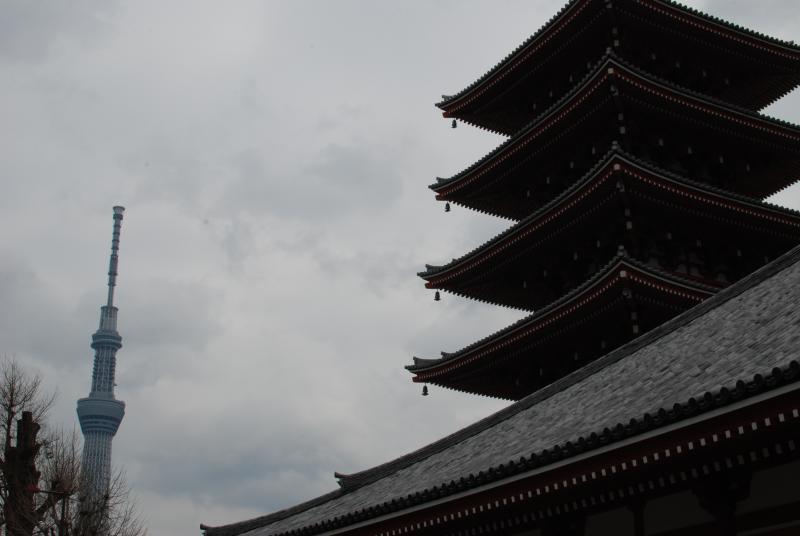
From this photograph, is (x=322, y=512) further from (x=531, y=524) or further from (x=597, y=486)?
(x=597, y=486)

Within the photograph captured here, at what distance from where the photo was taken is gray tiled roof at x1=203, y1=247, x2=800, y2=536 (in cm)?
1212

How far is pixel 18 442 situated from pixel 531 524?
17.3m

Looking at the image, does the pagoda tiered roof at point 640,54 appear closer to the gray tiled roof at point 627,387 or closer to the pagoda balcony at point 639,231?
the pagoda balcony at point 639,231

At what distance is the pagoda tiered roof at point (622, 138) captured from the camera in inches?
1003

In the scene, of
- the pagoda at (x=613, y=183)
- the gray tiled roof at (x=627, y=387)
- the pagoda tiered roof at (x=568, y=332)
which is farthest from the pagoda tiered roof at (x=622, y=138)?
the gray tiled roof at (x=627, y=387)

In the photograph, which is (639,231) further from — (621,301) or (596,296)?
(596,296)

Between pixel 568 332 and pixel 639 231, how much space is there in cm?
336

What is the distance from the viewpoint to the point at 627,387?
14.7 m

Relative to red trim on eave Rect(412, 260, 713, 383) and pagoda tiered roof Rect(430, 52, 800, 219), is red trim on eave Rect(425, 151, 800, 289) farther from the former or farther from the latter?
pagoda tiered roof Rect(430, 52, 800, 219)

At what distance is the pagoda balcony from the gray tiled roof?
6.83 metres

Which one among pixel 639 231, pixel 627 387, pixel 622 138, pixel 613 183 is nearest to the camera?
pixel 627 387

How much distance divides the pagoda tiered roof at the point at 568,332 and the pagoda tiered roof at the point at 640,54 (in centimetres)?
801

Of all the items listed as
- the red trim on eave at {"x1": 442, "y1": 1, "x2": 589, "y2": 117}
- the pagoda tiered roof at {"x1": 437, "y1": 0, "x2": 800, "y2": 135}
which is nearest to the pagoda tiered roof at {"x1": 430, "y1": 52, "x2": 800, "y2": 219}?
the pagoda tiered roof at {"x1": 437, "y1": 0, "x2": 800, "y2": 135}

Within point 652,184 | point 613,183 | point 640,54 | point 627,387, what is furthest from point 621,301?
point 640,54
